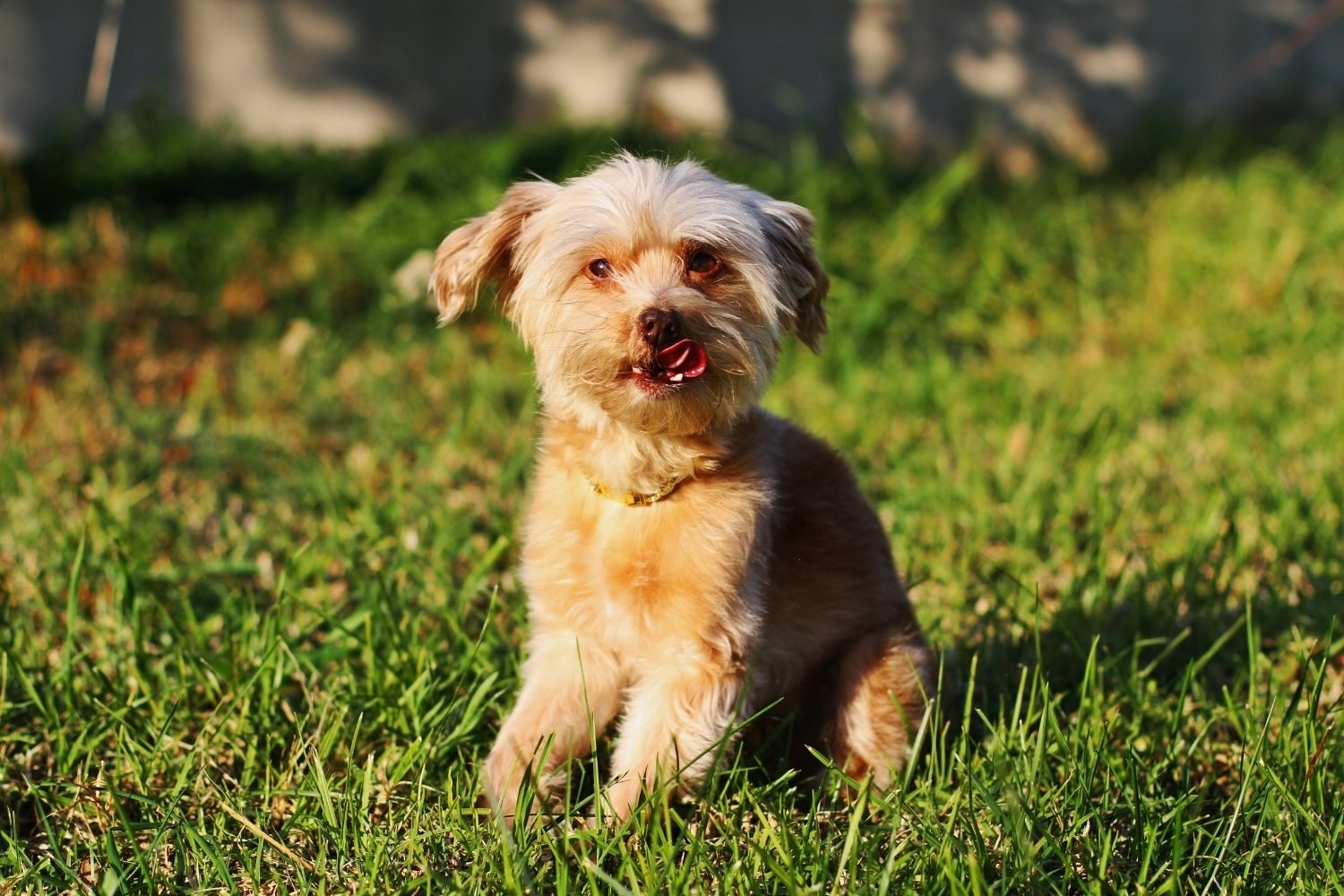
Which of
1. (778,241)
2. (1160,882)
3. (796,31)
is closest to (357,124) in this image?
(796,31)

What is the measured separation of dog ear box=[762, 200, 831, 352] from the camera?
115 inches

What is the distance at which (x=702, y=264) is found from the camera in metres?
2.78

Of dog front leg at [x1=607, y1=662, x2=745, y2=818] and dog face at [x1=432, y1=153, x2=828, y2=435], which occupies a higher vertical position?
dog face at [x1=432, y1=153, x2=828, y2=435]

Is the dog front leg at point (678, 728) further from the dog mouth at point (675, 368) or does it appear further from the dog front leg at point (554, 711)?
the dog mouth at point (675, 368)

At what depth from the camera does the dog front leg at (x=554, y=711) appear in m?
2.78

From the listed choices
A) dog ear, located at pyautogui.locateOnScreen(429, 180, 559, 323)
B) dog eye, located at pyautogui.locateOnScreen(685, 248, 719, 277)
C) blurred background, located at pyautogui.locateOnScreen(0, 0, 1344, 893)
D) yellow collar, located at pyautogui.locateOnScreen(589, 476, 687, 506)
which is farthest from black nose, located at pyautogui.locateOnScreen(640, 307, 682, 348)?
blurred background, located at pyautogui.locateOnScreen(0, 0, 1344, 893)

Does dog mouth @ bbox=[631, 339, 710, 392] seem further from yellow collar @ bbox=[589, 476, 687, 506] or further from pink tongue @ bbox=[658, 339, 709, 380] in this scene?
yellow collar @ bbox=[589, 476, 687, 506]

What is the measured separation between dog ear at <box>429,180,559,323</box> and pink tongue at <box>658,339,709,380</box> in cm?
52

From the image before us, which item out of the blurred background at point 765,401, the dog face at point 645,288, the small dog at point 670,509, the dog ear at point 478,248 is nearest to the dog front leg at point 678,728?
the small dog at point 670,509

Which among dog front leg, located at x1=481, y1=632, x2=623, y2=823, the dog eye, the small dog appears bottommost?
dog front leg, located at x1=481, y1=632, x2=623, y2=823

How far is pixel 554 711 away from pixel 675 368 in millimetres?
784

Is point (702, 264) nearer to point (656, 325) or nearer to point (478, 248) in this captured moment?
point (656, 325)

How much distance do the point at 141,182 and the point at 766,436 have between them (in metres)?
6.33

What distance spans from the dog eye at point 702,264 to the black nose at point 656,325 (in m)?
0.18
